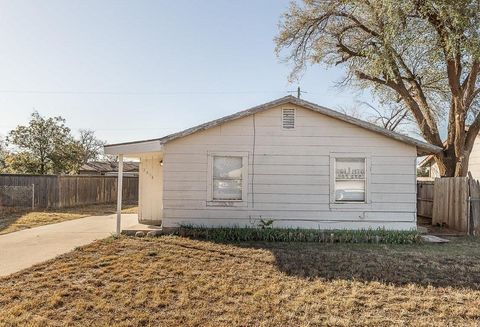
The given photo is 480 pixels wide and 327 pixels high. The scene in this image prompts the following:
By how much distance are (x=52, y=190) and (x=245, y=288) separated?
15693 mm

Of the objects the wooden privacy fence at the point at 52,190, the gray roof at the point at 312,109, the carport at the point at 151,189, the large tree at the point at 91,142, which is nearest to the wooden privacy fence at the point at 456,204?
the gray roof at the point at 312,109

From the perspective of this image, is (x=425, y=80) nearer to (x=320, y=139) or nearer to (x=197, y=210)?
(x=320, y=139)

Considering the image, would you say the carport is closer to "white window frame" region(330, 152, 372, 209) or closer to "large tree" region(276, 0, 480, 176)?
"white window frame" region(330, 152, 372, 209)

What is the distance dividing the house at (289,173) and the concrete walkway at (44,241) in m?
2.29

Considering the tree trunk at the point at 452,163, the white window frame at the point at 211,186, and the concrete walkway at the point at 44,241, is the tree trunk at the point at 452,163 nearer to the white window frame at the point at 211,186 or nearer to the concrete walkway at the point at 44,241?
the white window frame at the point at 211,186

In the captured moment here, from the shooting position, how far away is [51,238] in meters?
9.30

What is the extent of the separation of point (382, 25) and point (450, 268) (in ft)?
32.3

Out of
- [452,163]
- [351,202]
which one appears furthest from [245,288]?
[452,163]

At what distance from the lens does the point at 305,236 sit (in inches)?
357

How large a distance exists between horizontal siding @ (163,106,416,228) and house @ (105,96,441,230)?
26mm

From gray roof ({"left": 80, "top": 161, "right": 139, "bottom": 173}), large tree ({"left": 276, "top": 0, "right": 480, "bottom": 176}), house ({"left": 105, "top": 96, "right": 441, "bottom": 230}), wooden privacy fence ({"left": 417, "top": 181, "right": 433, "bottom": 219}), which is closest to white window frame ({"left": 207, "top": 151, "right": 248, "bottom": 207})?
house ({"left": 105, "top": 96, "right": 441, "bottom": 230})

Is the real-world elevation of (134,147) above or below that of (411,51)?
below

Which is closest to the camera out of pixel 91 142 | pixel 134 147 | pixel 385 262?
pixel 385 262

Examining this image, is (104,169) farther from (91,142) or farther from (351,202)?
(351,202)
